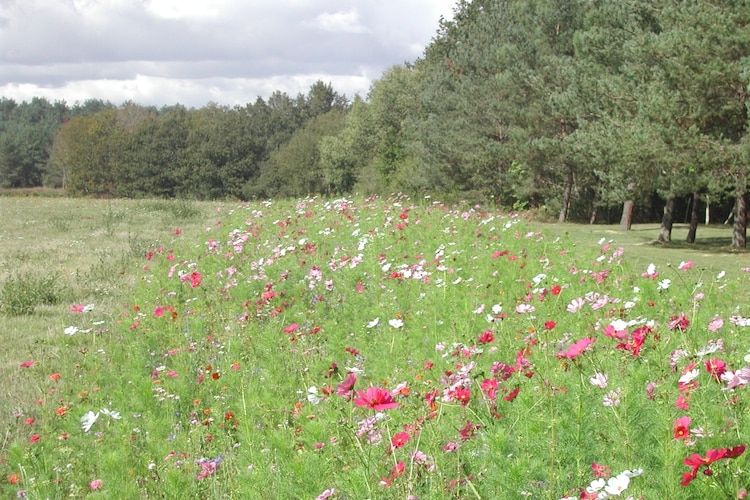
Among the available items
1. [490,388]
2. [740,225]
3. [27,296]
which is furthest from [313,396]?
[740,225]

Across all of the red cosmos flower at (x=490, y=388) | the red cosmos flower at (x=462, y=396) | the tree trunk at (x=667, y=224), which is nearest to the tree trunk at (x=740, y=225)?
the tree trunk at (x=667, y=224)

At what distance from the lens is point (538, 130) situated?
2398 cm

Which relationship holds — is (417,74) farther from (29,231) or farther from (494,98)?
(29,231)

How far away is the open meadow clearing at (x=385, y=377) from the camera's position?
2.24 metres

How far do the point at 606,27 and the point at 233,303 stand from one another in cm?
1396

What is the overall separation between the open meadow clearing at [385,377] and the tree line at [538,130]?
18.4ft

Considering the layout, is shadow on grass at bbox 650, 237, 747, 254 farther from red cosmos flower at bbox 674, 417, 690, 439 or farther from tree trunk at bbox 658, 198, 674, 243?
red cosmos flower at bbox 674, 417, 690, 439

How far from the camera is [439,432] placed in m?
2.51

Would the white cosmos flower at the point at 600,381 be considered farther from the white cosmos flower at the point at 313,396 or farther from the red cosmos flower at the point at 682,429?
the white cosmos flower at the point at 313,396

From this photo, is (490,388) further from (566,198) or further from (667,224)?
(566,198)

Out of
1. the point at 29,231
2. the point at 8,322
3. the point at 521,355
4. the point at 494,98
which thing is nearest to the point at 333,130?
the point at 494,98

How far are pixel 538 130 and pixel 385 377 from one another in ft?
70.3

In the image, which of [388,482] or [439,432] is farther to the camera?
[439,432]

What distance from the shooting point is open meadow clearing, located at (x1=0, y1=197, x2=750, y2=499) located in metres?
2.24
